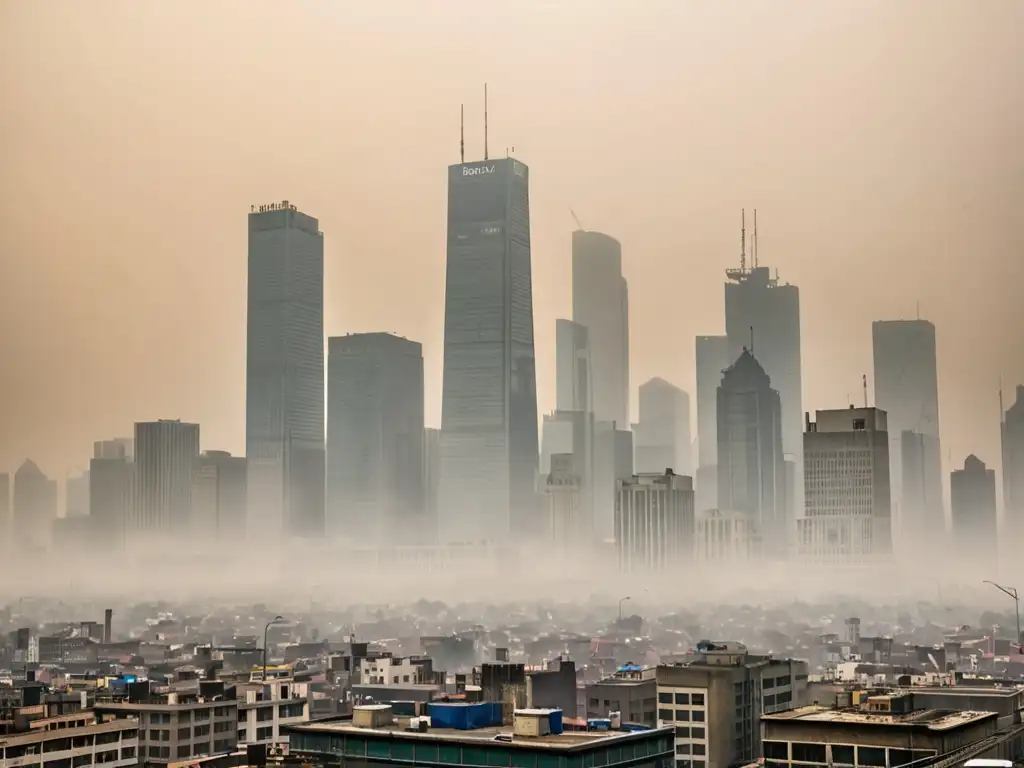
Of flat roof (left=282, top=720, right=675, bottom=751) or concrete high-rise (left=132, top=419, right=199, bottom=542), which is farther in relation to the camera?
concrete high-rise (left=132, top=419, right=199, bottom=542)

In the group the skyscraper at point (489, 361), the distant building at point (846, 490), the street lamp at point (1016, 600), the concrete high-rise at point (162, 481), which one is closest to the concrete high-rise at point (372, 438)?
the skyscraper at point (489, 361)

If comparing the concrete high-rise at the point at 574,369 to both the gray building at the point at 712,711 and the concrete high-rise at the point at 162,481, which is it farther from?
the gray building at the point at 712,711

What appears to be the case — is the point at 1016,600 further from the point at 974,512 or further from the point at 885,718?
the point at 885,718

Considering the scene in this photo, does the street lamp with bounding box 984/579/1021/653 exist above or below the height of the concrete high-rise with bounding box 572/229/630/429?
below

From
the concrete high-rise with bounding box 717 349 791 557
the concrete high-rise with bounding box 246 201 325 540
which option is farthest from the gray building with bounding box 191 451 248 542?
the concrete high-rise with bounding box 717 349 791 557

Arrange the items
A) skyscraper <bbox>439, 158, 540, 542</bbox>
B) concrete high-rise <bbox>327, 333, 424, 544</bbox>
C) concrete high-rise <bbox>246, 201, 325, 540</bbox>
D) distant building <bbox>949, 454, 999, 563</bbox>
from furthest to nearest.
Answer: concrete high-rise <bbox>327, 333, 424, 544</bbox>
concrete high-rise <bbox>246, 201, 325, 540</bbox>
skyscraper <bbox>439, 158, 540, 542</bbox>
distant building <bbox>949, 454, 999, 563</bbox>

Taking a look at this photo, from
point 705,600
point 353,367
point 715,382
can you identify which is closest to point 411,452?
point 353,367

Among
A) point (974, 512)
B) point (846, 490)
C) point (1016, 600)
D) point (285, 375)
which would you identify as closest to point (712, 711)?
point (1016, 600)

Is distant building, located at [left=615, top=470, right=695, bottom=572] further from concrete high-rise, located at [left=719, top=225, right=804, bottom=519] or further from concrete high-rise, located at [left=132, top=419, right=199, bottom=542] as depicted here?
concrete high-rise, located at [left=132, top=419, right=199, bottom=542]
